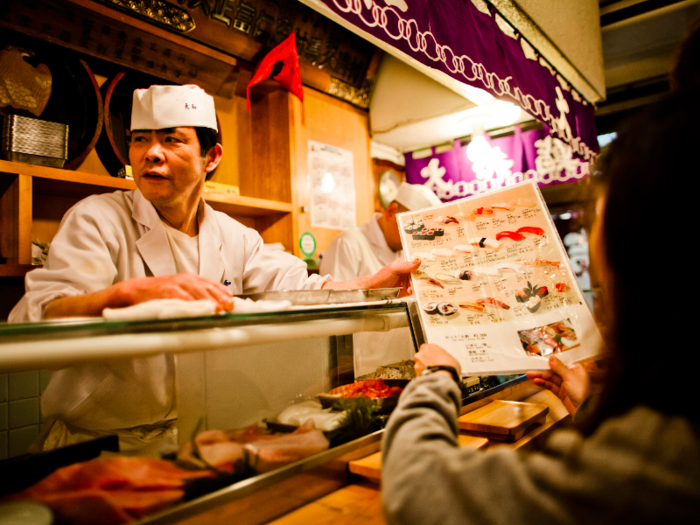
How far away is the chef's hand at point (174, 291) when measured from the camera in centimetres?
105

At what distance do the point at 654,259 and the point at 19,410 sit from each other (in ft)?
9.57

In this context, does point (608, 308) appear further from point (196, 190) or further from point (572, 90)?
point (572, 90)

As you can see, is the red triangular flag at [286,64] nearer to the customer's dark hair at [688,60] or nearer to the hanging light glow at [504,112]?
the hanging light glow at [504,112]

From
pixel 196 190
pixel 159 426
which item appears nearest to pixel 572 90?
pixel 196 190

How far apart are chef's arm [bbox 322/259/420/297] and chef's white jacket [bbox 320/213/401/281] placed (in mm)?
1493

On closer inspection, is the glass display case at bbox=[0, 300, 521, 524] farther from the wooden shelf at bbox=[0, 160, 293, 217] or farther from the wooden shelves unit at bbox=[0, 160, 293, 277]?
the wooden shelf at bbox=[0, 160, 293, 217]

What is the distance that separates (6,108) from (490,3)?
291 cm

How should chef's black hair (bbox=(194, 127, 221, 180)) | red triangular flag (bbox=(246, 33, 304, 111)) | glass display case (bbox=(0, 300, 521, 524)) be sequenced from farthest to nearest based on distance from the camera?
red triangular flag (bbox=(246, 33, 304, 111)) < chef's black hair (bbox=(194, 127, 221, 180)) < glass display case (bbox=(0, 300, 521, 524))

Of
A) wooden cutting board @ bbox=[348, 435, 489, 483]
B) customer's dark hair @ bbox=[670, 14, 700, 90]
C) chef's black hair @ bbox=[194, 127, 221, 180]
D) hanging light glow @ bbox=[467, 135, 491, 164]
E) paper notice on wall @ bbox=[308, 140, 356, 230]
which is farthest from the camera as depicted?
hanging light glow @ bbox=[467, 135, 491, 164]

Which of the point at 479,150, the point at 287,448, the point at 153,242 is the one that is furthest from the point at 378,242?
the point at 287,448

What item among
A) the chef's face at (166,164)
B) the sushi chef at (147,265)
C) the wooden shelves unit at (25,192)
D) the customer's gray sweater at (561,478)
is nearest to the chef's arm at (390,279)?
the sushi chef at (147,265)

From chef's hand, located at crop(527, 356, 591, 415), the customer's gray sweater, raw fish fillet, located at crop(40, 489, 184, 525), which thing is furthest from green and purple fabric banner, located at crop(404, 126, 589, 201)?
raw fish fillet, located at crop(40, 489, 184, 525)

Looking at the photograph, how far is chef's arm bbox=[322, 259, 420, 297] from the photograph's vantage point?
1671 mm

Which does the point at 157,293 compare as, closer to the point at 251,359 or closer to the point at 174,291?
the point at 174,291
